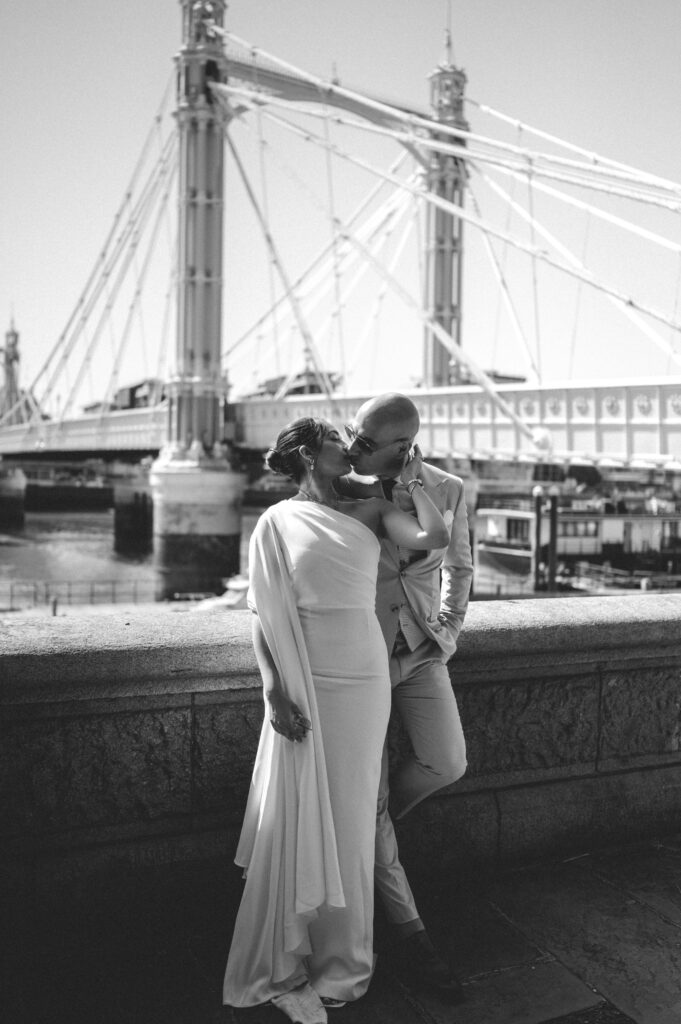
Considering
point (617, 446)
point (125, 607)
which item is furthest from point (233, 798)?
point (125, 607)

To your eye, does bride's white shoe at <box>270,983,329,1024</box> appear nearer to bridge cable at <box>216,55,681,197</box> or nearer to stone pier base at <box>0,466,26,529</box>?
bridge cable at <box>216,55,681,197</box>

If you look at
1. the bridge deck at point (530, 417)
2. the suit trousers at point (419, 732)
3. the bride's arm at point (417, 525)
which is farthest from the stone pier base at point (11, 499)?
the bride's arm at point (417, 525)

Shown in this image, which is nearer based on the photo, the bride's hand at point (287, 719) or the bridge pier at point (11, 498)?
the bride's hand at point (287, 719)

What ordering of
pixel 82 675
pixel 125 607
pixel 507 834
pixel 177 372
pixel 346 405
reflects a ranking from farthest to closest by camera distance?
pixel 177 372
pixel 346 405
pixel 125 607
pixel 507 834
pixel 82 675

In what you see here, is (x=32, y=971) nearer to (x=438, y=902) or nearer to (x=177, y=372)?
(x=438, y=902)

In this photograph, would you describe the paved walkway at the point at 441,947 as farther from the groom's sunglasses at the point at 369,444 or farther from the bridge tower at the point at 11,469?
the bridge tower at the point at 11,469

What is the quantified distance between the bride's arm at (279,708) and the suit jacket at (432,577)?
331 mm

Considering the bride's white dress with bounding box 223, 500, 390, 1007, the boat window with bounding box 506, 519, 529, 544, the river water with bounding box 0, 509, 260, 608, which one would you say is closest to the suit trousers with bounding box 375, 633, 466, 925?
the bride's white dress with bounding box 223, 500, 390, 1007

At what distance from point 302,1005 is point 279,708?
65cm

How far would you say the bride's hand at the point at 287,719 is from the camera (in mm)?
2176

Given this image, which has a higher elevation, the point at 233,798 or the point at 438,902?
the point at 233,798

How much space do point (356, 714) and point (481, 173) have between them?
118 feet

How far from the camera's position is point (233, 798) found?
2674 millimetres

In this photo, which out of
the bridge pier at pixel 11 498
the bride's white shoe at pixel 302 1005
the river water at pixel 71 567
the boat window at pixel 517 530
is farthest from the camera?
the bridge pier at pixel 11 498
